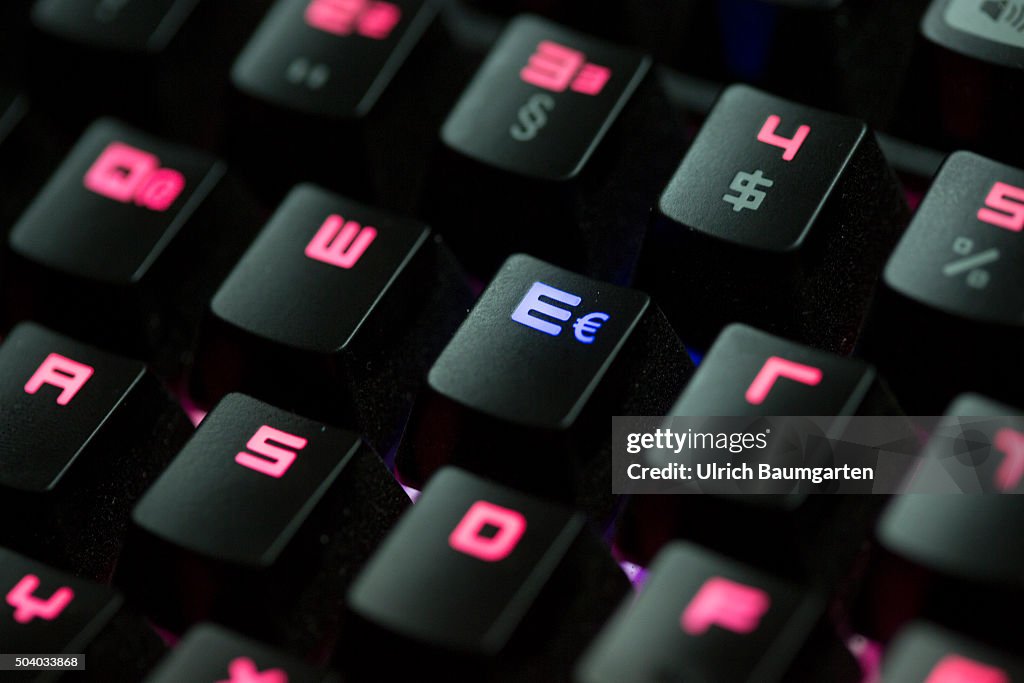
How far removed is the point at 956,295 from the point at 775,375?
9cm

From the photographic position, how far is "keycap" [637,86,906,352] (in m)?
0.68

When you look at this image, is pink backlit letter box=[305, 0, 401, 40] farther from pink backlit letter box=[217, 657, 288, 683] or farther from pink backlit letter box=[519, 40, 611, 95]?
pink backlit letter box=[217, 657, 288, 683]

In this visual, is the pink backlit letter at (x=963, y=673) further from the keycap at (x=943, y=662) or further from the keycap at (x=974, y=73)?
the keycap at (x=974, y=73)

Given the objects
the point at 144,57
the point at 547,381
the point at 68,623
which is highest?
the point at 144,57

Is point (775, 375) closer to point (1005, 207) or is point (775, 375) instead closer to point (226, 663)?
point (1005, 207)

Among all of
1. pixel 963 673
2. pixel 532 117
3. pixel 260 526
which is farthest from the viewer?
pixel 532 117

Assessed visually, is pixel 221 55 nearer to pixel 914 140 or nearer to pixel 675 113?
pixel 675 113

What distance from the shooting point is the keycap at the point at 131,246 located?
0.78 meters

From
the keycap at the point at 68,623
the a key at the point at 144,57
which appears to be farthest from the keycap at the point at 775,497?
the a key at the point at 144,57

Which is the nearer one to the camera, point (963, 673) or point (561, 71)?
point (963, 673)

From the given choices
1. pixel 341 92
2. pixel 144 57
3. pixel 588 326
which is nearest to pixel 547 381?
pixel 588 326

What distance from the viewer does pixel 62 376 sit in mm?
734

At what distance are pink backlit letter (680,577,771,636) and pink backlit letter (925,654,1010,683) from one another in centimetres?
8

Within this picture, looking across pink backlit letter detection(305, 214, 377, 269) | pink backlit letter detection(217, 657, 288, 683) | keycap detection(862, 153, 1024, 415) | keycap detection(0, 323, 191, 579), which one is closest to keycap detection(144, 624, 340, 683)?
pink backlit letter detection(217, 657, 288, 683)
